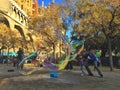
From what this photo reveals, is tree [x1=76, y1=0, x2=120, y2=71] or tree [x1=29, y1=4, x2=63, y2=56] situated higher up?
tree [x1=29, y1=4, x2=63, y2=56]

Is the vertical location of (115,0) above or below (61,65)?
above

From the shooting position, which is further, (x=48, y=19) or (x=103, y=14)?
(x=48, y=19)

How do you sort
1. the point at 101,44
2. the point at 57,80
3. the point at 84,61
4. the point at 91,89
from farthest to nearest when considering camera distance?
the point at 101,44
the point at 84,61
the point at 57,80
the point at 91,89

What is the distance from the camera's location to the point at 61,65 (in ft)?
66.4

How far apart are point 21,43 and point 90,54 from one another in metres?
88.3

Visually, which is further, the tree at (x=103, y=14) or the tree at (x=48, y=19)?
the tree at (x=48, y=19)

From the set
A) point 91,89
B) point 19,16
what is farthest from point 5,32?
point 91,89

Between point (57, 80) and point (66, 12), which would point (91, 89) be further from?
point (66, 12)

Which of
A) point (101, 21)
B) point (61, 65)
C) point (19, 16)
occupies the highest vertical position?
point (19, 16)

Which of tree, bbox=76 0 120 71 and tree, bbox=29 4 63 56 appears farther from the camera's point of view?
tree, bbox=29 4 63 56

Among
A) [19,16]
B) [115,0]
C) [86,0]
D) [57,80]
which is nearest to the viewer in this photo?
[57,80]

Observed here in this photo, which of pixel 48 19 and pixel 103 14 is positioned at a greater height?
pixel 48 19

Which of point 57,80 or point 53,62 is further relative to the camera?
point 53,62

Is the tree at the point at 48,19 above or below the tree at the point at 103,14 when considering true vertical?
above
